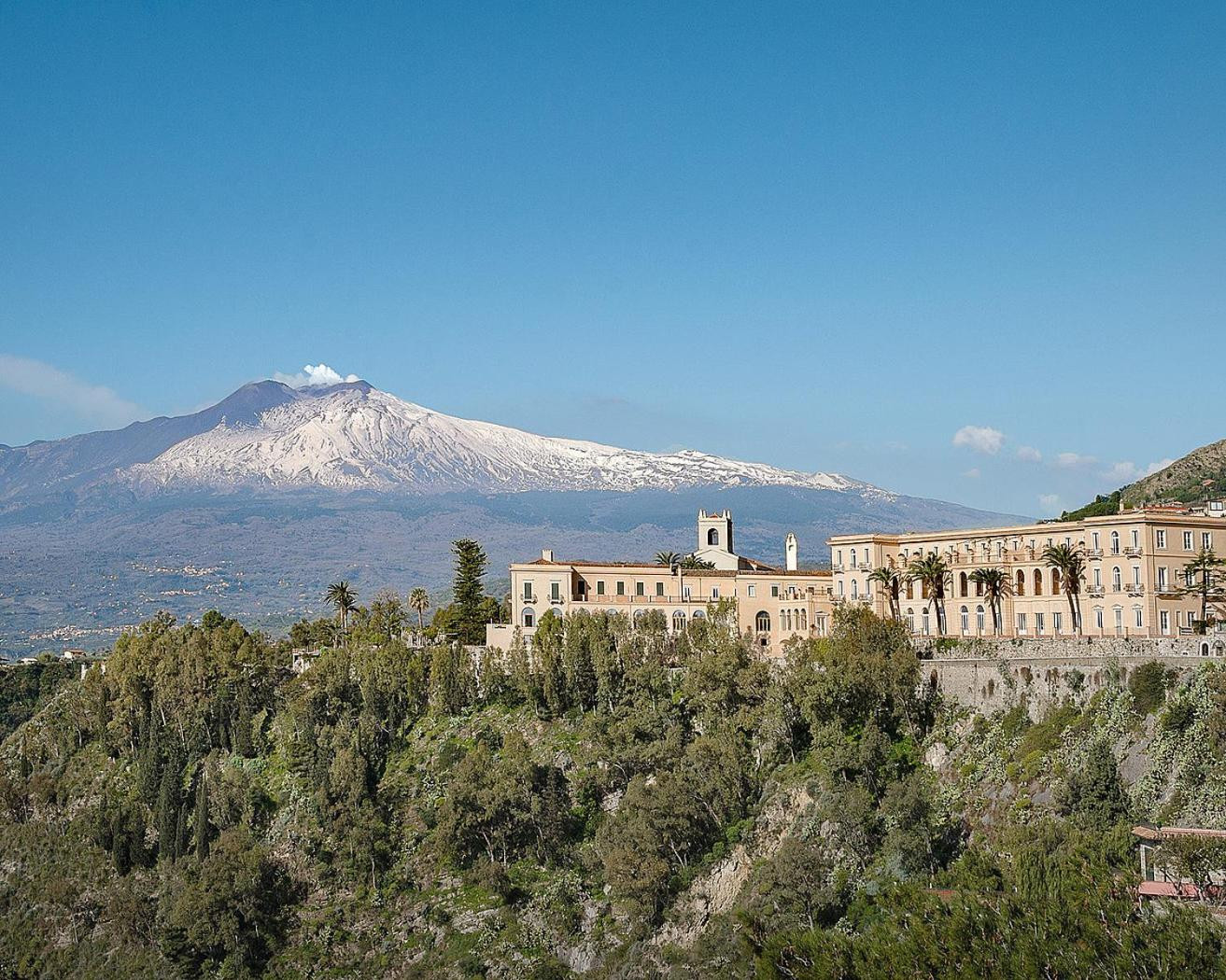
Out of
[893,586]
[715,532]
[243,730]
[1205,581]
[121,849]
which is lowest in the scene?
[121,849]

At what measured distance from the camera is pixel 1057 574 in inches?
3098

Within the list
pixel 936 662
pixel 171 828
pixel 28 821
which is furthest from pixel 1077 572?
pixel 28 821

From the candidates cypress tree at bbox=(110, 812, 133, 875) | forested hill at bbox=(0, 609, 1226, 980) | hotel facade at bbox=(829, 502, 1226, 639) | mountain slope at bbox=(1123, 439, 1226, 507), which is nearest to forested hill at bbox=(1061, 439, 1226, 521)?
mountain slope at bbox=(1123, 439, 1226, 507)

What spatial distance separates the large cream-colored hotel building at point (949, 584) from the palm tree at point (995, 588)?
290 millimetres

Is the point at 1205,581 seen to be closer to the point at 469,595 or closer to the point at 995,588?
the point at 995,588

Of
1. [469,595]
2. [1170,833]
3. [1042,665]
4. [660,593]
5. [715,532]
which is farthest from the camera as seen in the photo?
[469,595]

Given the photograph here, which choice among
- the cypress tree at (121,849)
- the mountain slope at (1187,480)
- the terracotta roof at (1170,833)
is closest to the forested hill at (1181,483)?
the mountain slope at (1187,480)

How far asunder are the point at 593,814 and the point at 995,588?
23.1 metres

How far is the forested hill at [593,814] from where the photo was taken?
54625mm

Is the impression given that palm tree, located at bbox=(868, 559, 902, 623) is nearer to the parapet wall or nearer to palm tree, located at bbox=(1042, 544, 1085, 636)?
the parapet wall

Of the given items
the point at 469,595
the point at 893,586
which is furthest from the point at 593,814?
the point at 469,595

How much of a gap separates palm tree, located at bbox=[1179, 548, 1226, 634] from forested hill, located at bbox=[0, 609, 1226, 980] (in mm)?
9605

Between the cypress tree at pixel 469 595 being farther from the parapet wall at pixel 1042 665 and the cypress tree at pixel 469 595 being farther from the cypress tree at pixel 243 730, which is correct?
the parapet wall at pixel 1042 665

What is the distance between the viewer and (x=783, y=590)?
9250 centimetres
